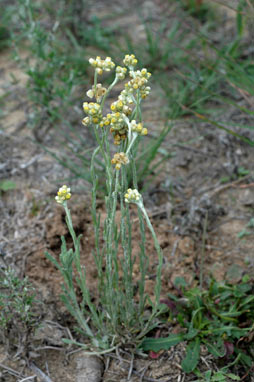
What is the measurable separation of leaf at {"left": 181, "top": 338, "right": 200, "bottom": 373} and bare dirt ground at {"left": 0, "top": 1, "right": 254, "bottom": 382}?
0.06 metres

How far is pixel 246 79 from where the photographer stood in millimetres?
2400

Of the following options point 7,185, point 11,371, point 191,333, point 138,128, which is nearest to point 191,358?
point 191,333

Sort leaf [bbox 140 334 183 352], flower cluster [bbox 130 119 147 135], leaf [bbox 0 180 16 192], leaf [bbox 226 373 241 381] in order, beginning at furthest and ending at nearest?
leaf [bbox 0 180 16 192], leaf [bbox 140 334 183 352], leaf [bbox 226 373 241 381], flower cluster [bbox 130 119 147 135]

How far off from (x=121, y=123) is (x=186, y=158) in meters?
1.39

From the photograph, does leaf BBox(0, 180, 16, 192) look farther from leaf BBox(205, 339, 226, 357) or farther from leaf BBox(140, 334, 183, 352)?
leaf BBox(205, 339, 226, 357)

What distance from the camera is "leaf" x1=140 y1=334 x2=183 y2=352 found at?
1752 millimetres

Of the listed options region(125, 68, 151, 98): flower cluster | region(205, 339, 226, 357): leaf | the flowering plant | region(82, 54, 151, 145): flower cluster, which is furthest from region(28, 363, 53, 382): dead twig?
region(125, 68, 151, 98): flower cluster

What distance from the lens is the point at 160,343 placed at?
5.77 ft

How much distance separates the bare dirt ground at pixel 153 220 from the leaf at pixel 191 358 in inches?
2.3

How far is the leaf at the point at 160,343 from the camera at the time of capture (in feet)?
5.75

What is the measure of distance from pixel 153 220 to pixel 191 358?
78 centimetres

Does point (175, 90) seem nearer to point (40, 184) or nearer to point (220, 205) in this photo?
point (220, 205)

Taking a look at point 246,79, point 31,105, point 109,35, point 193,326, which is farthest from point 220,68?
point 193,326

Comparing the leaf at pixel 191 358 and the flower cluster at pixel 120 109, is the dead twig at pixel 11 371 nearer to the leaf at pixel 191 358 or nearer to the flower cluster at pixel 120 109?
the leaf at pixel 191 358
